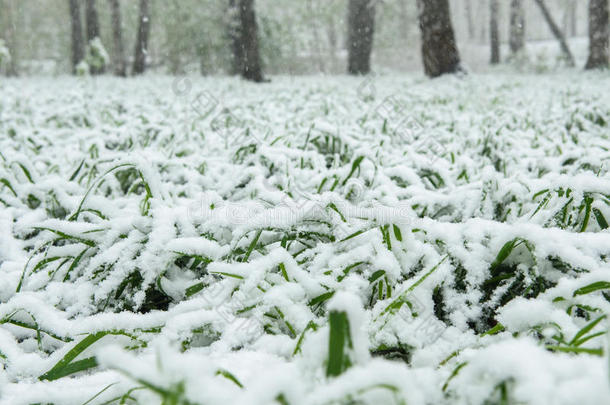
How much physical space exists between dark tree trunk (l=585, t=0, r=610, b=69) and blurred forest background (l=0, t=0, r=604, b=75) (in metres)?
2.31

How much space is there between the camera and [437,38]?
28.5 feet

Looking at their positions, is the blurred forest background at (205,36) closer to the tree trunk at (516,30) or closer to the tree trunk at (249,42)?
the tree trunk at (516,30)

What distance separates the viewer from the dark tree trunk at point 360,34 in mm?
A: 12375

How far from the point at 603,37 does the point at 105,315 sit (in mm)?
12411

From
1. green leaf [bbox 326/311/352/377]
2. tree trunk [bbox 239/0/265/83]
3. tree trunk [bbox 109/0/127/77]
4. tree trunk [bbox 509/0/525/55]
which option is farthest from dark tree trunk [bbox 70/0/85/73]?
tree trunk [bbox 509/0/525/55]

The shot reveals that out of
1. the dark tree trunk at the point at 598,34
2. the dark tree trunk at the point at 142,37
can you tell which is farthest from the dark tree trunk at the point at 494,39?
the dark tree trunk at the point at 142,37

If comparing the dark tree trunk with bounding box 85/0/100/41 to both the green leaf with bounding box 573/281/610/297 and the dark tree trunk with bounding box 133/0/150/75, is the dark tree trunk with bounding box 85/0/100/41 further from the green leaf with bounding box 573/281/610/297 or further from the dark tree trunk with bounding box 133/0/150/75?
the green leaf with bounding box 573/281/610/297

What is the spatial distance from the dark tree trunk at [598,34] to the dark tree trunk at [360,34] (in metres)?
5.29

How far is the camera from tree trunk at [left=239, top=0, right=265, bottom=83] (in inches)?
362

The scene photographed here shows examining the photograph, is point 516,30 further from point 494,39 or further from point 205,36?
point 205,36

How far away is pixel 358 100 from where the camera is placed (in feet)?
17.8

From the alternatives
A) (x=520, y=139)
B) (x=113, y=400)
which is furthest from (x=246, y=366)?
(x=520, y=139)

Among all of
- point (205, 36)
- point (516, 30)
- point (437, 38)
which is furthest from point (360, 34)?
point (516, 30)

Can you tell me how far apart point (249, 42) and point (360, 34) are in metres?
4.21
